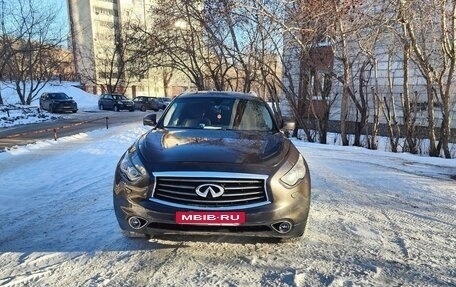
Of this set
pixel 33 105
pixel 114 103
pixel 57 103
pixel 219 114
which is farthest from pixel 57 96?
pixel 219 114

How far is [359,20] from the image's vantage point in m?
9.93

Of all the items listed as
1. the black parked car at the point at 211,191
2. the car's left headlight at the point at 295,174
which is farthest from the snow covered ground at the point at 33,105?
the car's left headlight at the point at 295,174

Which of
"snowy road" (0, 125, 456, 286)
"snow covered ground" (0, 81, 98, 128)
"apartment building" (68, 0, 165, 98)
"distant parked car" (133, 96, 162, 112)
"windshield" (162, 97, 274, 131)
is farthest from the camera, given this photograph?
"apartment building" (68, 0, 165, 98)

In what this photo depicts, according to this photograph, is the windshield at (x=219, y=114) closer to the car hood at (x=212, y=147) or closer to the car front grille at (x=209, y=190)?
the car hood at (x=212, y=147)

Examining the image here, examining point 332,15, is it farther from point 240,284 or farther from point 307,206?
point 240,284

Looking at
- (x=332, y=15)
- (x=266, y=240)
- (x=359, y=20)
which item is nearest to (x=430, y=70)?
(x=359, y=20)

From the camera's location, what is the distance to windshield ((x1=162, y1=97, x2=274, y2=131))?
16.9 ft

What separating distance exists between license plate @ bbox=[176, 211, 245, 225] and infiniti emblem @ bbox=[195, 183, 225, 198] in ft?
0.51

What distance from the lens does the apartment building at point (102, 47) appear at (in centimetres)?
5097

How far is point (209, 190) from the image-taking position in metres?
3.43

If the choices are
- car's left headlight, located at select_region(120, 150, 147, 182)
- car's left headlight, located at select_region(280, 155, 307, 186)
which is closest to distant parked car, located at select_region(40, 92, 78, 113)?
car's left headlight, located at select_region(120, 150, 147, 182)

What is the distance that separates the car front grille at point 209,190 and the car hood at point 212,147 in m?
0.18

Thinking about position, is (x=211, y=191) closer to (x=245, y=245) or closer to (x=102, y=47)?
(x=245, y=245)

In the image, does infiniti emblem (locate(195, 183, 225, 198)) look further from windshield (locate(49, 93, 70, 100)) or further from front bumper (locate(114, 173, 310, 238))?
windshield (locate(49, 93, 70, 100))
